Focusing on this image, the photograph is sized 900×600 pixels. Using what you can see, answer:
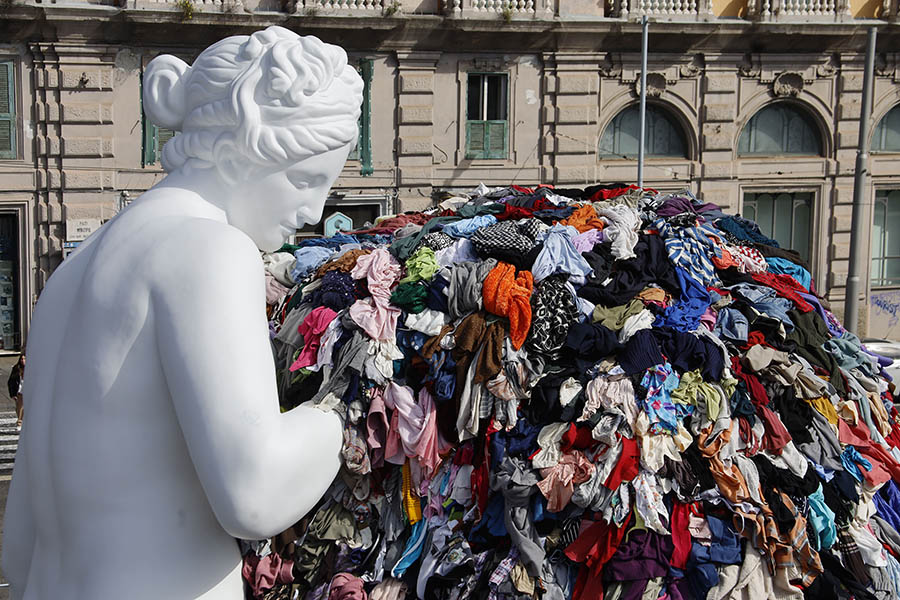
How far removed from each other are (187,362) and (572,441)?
1695 millimetres

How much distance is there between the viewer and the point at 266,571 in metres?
3.11

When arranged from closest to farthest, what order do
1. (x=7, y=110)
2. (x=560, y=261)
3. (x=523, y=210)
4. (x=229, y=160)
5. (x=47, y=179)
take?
(x=229, y=160) → (x=560, y=261) → (x=523, y=210) → (x=7, y=110) → (x=47, y=179)

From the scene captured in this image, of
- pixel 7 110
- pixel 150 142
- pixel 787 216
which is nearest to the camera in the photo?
pixel 7 110

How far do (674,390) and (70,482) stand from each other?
2.03 m

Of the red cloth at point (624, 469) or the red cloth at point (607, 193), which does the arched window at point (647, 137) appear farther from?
the red cloth at point (624, 469)

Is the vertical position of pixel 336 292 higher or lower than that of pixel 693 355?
higher

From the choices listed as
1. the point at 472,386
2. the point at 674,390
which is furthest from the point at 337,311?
the point at 674,390

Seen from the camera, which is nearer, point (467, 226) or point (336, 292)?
point (336, 292)

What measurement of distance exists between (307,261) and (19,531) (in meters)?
2.18

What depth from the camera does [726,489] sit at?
305cm

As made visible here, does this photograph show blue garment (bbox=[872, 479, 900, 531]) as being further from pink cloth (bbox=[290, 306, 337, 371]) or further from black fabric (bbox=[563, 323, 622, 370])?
pink cloth (bbox=[290, 306, 337, 371])

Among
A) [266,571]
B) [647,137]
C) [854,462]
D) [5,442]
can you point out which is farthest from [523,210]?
[647,137]

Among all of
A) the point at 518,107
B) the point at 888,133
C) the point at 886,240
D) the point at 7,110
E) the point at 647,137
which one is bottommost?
the point at 886,240

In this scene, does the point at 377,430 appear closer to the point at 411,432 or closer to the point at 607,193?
the point at 411,432
